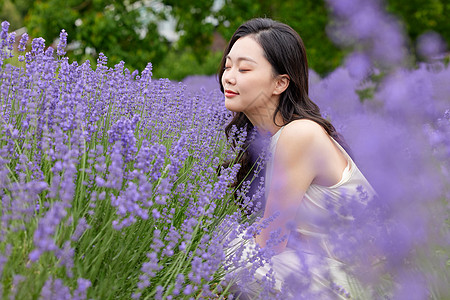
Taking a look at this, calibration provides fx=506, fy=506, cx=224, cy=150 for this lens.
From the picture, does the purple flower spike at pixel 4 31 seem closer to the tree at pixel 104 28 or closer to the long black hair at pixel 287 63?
the long black hair at pixel 287 63

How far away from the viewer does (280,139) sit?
8.16 feet

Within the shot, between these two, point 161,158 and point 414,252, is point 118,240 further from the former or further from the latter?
point 414,252

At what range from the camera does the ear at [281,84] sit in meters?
2.70

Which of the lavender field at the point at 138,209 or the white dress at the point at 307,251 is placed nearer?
the lavender field at the point at 138,209

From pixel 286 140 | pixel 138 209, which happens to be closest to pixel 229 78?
pixel 286 140

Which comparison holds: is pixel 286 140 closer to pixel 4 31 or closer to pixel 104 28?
pixel 4 31

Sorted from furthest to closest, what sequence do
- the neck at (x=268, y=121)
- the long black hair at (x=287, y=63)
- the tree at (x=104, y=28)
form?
the tree at (x=104, y=28)
the neck at (x=268, y=121)
the long black hair at (x=287, y=63)

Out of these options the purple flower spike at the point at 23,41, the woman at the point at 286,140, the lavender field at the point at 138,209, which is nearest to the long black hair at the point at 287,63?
the woman at the point at 286,140

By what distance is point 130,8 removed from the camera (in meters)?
8.38

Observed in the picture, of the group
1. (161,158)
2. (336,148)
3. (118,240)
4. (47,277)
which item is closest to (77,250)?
(118,240)

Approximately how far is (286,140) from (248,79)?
376 mm

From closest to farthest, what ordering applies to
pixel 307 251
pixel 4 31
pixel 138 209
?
1. pixel 138 209
2. pixel 4 31
3. pixel 307 251

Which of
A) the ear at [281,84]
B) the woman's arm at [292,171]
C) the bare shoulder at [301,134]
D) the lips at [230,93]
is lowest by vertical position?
the woman's arm at [292,171]

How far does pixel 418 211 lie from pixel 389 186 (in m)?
0.12
